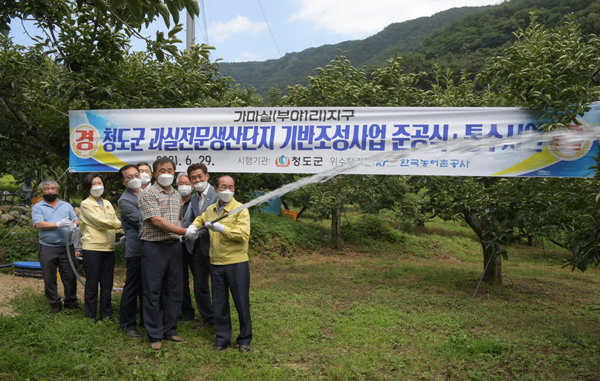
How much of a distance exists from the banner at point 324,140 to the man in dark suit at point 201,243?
1079 mm

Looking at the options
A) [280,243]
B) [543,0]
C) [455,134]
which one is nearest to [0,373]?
[455,134]

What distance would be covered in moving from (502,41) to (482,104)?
46161 millimetres

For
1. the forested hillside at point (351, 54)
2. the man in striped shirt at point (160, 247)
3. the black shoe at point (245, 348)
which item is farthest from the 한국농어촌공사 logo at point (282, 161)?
the forested hillside at point (351, 54)

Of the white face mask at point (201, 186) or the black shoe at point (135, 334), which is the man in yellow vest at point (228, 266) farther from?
the black shoe at point (135, 334)

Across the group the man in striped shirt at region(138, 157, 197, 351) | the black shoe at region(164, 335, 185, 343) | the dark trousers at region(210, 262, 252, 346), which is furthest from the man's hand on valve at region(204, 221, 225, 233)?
the black shoe at region(164, 335, 185, 343)

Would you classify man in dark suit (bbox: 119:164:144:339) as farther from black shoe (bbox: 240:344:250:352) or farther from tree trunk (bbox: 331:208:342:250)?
tree trunk (bbox: 331:208:342:250)

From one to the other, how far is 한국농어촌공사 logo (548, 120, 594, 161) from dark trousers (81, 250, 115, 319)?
4.99 meters

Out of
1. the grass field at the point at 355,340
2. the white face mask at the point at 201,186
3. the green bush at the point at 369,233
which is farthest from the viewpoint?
the green bush at the point at 369,233

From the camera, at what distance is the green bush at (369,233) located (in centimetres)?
1445

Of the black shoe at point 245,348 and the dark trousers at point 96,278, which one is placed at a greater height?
the dark trousers at point 96,278

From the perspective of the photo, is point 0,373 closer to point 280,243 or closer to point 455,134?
point 455,134

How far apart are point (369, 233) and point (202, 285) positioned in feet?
36.3

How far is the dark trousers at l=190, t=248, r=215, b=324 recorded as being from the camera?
4645 millimetres

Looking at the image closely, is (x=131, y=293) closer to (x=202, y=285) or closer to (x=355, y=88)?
(x=202, y=285)
